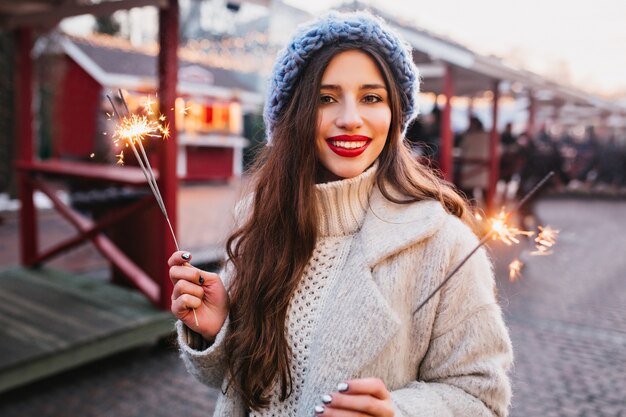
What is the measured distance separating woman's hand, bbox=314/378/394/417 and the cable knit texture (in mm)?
131

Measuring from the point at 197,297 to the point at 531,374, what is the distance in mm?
4190

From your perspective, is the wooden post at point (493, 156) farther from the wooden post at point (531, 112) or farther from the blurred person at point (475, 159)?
the wooden post at point (531, 112)

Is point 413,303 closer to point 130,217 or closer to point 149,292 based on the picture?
point 149,292

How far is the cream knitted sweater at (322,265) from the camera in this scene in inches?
59.7

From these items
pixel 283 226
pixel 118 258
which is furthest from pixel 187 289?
pixel 118 258

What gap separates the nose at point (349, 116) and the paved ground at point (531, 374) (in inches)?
27.9

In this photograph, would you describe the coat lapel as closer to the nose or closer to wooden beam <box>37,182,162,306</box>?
the nose

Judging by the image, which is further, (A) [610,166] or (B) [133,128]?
(A) [610,166]

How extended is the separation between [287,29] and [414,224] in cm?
506

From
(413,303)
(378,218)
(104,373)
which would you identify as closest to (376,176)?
(378,218)

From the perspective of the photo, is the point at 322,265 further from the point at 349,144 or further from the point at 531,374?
the point at 531,374

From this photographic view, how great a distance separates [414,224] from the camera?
4.90 ft

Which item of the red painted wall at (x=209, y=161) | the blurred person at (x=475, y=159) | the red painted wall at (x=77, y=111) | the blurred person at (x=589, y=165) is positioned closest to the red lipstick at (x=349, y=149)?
the blurred person at (x=475, y=159)

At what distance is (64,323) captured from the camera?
188 inches
